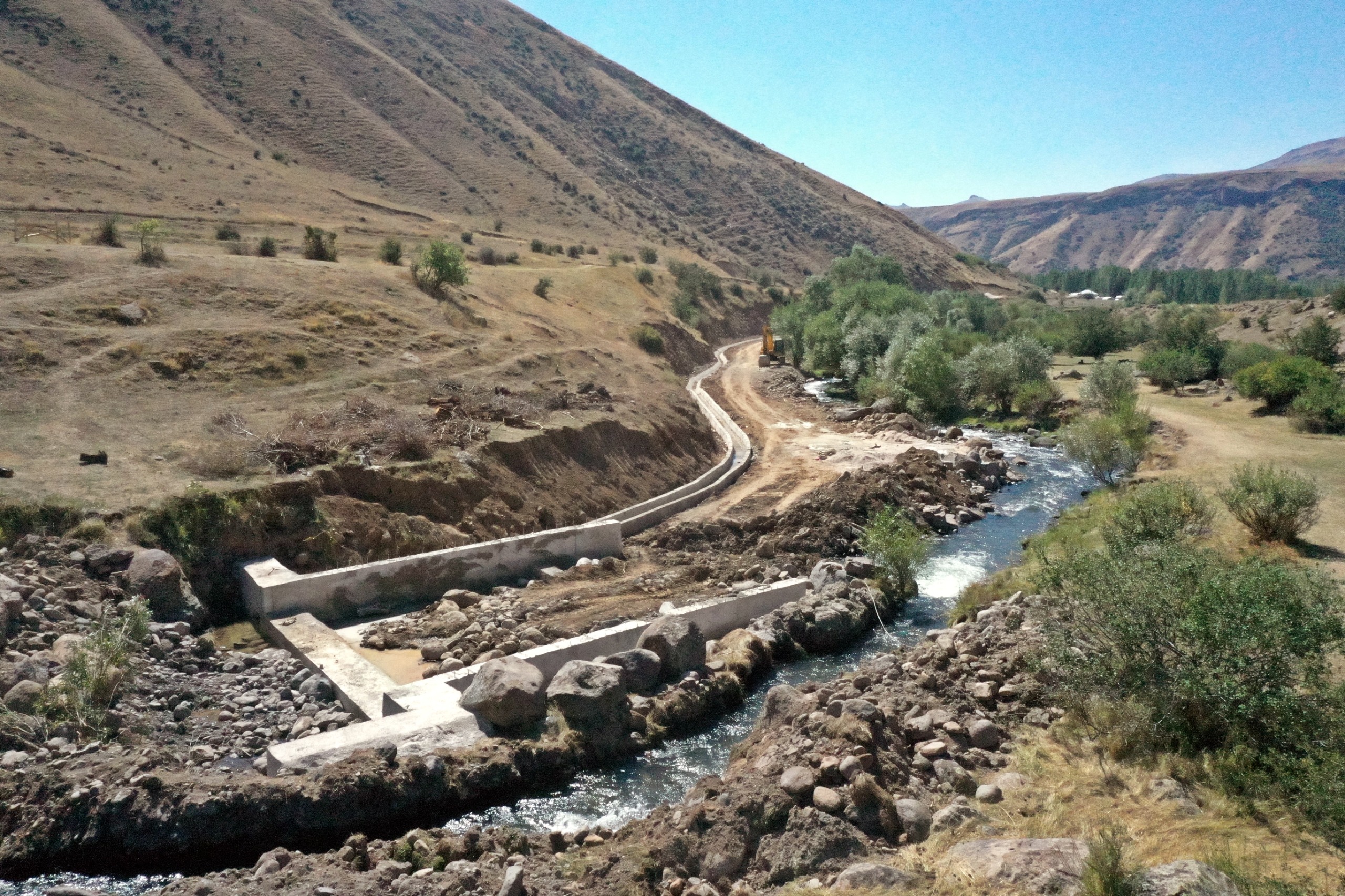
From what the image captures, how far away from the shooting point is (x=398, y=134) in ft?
250

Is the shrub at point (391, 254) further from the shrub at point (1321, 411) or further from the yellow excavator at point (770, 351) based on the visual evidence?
the shrub at point (1321, 411)

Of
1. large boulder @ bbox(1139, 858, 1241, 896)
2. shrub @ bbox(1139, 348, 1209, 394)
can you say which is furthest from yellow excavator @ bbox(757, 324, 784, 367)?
large boulder @ bbox(1139, 858, 1241, 896)

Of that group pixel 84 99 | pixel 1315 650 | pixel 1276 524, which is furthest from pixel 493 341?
pixel 84 99

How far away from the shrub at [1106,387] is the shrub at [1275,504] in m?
16.7

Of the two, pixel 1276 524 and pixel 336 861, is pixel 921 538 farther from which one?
pixel 336 861

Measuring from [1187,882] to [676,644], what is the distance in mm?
8722

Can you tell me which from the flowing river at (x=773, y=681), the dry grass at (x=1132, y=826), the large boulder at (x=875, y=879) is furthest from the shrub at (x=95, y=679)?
the dry grass at (x=1132, y=826)

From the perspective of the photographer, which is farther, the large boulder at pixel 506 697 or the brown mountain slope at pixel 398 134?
the brown mountain slope at pixel 398 134

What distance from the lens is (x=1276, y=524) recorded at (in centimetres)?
1947

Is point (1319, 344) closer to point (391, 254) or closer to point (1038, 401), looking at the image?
point (1038, 401)

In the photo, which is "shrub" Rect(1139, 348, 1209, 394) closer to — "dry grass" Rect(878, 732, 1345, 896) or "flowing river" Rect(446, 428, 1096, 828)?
"flowing river" Rect(446, 428, 1096, 828)

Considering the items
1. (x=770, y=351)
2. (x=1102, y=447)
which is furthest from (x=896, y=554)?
(x=770, y=351)

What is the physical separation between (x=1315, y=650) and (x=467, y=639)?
40.4 feet

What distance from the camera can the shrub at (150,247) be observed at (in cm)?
2886
